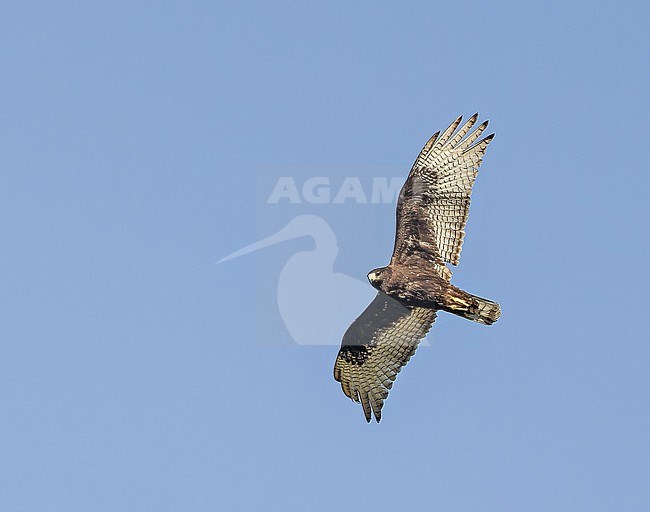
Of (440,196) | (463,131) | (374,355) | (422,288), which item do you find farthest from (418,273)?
(463,131)

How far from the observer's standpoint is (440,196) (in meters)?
25.9

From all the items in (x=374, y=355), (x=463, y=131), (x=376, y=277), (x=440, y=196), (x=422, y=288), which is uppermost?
(x=463, y=131)

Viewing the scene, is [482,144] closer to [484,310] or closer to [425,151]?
[425,151]

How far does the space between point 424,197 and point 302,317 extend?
4871mm

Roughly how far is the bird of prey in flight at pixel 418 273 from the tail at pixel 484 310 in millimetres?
24

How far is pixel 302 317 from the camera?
1153 inches

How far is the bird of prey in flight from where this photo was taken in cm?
2531

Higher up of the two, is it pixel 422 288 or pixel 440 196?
pixel 440 196

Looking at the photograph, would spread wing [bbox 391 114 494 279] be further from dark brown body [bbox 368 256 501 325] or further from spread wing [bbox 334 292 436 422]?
spread wing [bbox 334 292 436 422]

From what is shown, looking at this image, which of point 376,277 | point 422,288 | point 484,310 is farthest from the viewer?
point 376,277

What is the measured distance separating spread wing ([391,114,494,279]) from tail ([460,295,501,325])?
1.57 metres

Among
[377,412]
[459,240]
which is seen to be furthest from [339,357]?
[459,240]

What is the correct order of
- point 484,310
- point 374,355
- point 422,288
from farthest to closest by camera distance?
point 374,355, point 422,288, point 484,310

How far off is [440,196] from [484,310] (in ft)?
9.02
